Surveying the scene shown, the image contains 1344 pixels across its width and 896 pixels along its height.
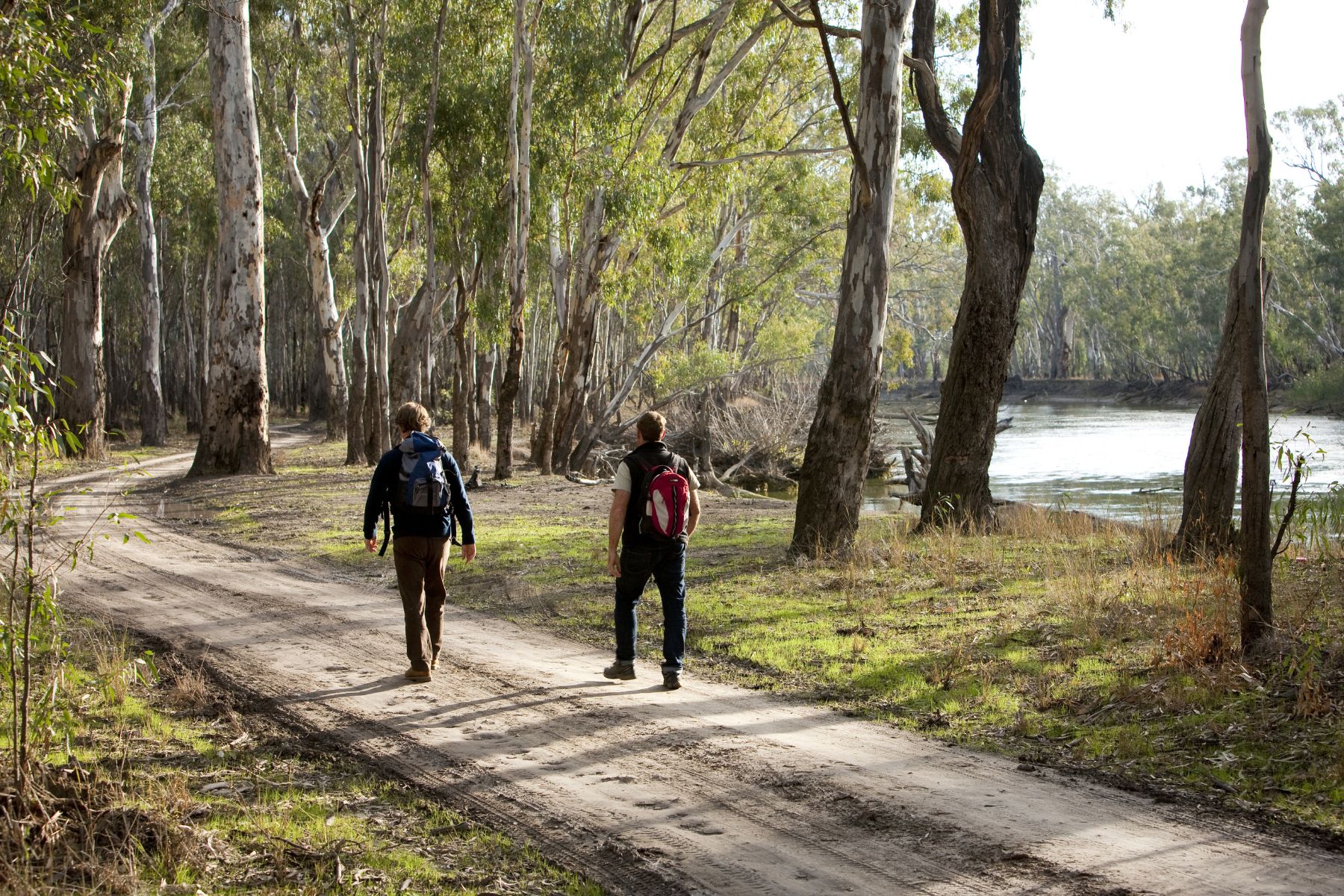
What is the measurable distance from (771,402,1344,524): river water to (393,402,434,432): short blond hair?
6717mm

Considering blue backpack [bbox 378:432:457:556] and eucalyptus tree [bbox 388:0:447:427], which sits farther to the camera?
eucalyptus tree [bbox 388:0:447:427]

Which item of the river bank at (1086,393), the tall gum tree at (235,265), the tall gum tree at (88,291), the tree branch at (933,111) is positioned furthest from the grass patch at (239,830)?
the river bank at (1086,393)

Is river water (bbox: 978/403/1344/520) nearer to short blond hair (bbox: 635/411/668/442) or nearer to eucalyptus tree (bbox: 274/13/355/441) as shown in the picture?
short blond hair (bbox: 635/411/668/442)

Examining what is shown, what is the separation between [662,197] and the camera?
2273cm

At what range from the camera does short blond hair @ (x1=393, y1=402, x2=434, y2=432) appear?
7.07m

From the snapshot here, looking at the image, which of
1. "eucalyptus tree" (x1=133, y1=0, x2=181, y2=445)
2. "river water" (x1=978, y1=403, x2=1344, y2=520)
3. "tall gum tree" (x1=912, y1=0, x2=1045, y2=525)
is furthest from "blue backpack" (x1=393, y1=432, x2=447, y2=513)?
"eucalyptus tree" (x1=133, y1=0, x2=181, y2=445)

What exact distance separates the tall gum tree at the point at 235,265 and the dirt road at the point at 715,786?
12.0 meters

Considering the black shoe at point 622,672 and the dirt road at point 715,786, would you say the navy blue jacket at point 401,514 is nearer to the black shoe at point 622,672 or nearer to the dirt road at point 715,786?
the dirt road at point 715,786

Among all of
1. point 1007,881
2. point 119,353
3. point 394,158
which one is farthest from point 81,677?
point 119,353

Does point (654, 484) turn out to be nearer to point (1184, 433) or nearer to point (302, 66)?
point (302, 66)

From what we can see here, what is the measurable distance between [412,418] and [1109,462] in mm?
28346

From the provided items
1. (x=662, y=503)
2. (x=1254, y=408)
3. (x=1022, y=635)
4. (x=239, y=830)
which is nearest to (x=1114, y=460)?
(x=1022, y=635)

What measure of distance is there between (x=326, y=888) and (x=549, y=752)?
5.44 ft

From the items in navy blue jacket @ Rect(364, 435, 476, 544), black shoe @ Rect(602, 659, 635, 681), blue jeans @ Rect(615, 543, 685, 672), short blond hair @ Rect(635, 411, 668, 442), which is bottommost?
black shoe @ Rect(602, 659, 635, 681)
